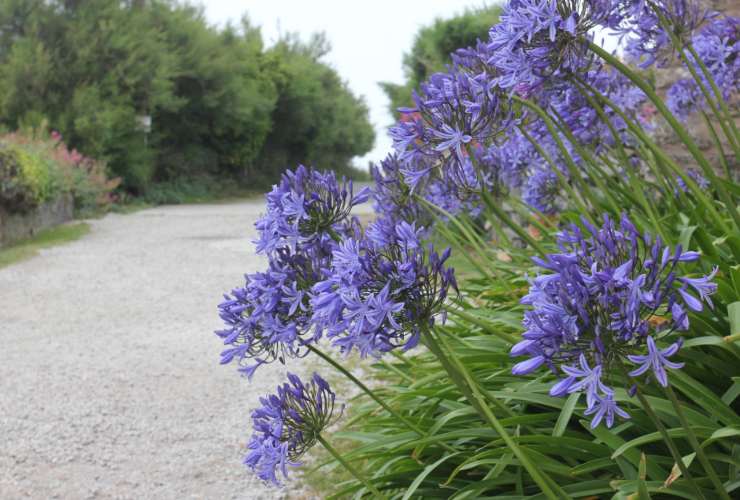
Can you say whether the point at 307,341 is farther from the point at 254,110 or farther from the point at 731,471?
the point at 254,110

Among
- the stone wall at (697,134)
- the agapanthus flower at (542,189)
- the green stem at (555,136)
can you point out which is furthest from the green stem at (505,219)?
the stone wall at (697,134)

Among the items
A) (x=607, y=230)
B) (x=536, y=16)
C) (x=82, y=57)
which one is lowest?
(x=607, y=230)

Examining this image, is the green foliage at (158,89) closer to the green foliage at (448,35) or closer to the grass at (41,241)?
the grass at (41,241)

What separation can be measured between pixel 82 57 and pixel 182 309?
53.7ft

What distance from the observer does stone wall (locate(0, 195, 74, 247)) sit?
40.0 feet

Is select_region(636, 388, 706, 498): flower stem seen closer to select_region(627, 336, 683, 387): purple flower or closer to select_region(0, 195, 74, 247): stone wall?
select_region(627, 336, 683, 387): purple flower

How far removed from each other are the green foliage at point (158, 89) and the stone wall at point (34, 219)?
560 centimetres

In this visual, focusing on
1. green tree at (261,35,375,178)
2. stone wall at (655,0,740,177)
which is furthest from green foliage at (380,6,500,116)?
stone wall at (655,0,740,177)

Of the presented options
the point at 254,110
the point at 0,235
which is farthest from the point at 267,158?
the point at 0,235

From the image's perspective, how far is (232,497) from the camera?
10.8 feet

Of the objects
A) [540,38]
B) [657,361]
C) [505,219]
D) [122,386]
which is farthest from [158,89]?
[657,361]

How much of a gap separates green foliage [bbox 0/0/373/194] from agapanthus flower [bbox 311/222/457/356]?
2047cm

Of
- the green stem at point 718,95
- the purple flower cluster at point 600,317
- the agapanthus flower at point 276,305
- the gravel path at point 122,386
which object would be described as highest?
the green stem at point 718,95

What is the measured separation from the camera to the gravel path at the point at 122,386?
3.54m
